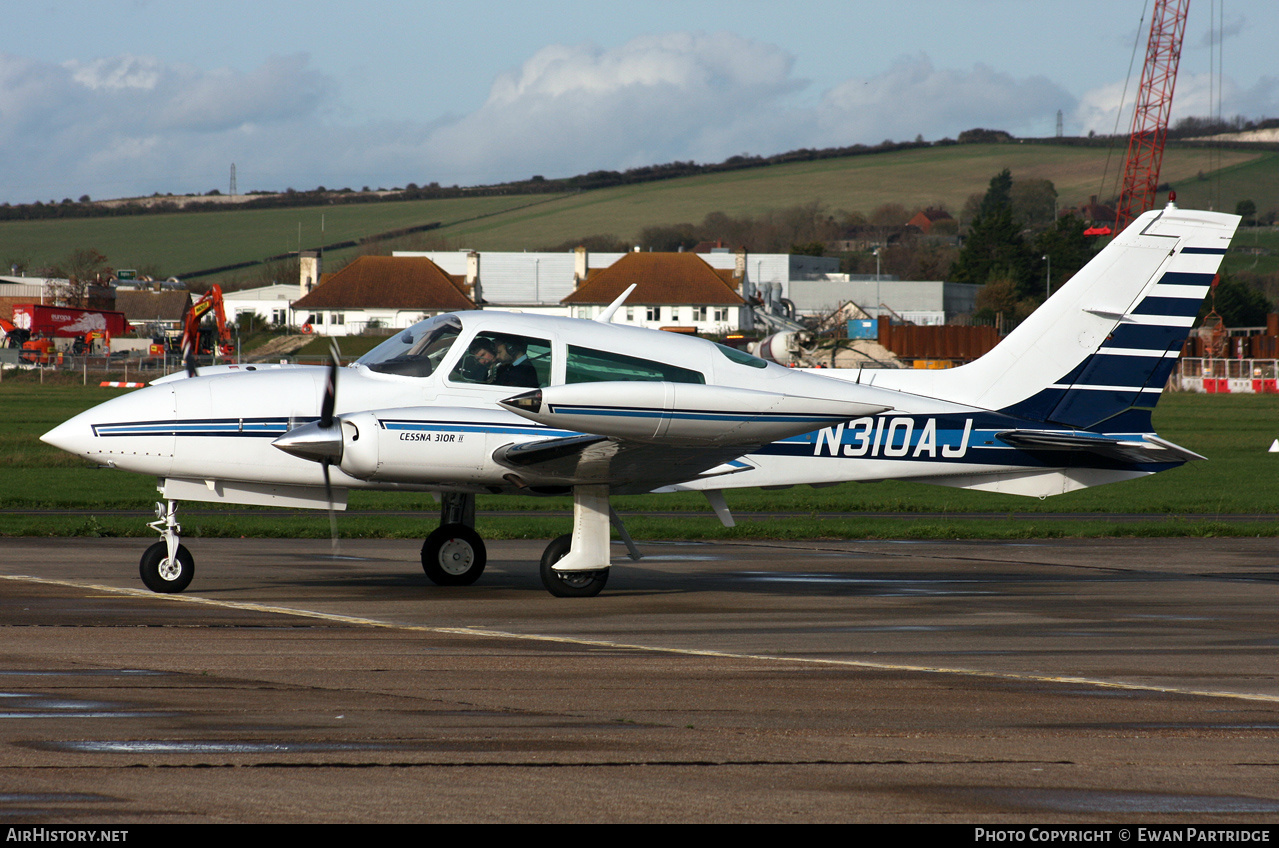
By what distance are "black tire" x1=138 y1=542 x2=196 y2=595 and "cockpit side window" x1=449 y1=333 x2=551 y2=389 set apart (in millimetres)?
3232

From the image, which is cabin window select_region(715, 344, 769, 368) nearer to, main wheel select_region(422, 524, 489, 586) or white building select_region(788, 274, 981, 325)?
main wheel select_region(422, 524, 489, 586)

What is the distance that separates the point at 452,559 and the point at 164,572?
2.96 metres

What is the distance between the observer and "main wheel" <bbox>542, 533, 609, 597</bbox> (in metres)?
12.5

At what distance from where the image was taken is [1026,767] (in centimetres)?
632

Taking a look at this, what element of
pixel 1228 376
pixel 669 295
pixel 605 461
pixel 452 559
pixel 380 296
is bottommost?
pixel 1228 376

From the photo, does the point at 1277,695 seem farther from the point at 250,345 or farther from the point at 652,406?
the point at 250,345

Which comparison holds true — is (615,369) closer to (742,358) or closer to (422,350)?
(742,358)

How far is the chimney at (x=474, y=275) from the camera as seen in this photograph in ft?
396

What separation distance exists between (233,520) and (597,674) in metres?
13.3

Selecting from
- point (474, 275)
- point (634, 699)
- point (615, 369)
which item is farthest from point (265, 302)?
point (634, 699)

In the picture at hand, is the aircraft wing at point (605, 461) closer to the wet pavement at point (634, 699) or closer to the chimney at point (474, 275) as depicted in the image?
the wet pavement at point (634, 699)

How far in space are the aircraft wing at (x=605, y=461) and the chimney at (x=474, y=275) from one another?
4300 inches

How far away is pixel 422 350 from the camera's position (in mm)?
12383
